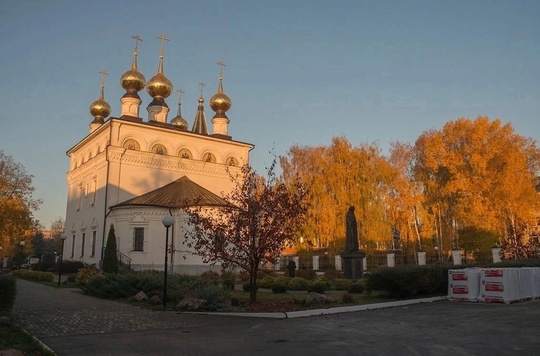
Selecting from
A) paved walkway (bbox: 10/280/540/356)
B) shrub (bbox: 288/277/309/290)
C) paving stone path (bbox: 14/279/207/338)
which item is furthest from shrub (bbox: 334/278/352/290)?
paving stone path (bbox: 14/279/207/338)

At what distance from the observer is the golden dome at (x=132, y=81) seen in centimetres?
3856

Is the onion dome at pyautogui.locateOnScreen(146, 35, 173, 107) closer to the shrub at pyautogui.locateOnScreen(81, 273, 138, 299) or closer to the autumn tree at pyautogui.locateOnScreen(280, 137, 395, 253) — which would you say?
the autumn tree at pyautogui.locateOnScreen(280, 137, 395, 253)

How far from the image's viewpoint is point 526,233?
32.1m

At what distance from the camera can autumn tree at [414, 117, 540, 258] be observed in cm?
3128

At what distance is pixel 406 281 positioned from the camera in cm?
1507

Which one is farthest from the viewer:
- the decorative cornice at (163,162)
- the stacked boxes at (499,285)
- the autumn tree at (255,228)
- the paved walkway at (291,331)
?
the decorative cornice at (163,162)

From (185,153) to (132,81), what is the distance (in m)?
7.99

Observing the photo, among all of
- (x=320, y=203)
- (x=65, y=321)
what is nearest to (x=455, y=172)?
(x=320, y=203)

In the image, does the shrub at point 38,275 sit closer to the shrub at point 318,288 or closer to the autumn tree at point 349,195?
the shrub at point 318,288

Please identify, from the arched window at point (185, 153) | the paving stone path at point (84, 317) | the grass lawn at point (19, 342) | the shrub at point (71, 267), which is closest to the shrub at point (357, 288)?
the paving stone path at point (84, 317)

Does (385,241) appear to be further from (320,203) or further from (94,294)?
(94,294)

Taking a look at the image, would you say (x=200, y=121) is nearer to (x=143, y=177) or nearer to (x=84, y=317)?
(x=143, y=177)

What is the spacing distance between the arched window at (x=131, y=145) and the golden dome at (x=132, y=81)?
5.89m

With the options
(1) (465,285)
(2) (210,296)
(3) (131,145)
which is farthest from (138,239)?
(1) (465,285)
